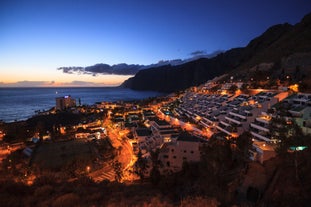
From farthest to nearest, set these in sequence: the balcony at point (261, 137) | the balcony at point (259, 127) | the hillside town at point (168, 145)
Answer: the balcony at point (259, 127), the balcony at point (261, 137), the hillside town at point (168, 145)

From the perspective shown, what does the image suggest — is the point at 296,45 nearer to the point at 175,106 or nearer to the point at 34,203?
the point at 175,106

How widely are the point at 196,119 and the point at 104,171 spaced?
57.8 feet

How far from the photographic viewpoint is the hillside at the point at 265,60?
45.3 meters

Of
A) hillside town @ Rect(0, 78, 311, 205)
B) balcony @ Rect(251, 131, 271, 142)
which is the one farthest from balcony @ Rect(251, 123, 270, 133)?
balcony @ Rect(251, 131, 271, 142)

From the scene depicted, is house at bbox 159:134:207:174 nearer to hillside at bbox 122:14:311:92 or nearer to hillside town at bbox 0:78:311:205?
hillside town at bbox 0:78:311:205

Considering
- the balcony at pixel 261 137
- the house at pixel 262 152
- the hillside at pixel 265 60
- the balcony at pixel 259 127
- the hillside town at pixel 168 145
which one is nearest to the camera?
the house at pixel 262 152

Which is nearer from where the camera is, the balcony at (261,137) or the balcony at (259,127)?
the balcony at (261,137)

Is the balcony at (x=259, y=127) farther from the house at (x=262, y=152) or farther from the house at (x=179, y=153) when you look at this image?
the house at (x=179, y=153)

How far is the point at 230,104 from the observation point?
Answer: 31.5 m

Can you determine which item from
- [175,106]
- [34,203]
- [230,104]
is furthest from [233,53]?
[34,203]

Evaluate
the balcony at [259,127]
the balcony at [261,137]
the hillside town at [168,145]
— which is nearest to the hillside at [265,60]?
the hillside town at [168,145]

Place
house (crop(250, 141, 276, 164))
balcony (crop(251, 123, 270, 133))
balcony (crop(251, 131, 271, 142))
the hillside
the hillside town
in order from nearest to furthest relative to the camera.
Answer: house (crop(250, 141, 276, 164))
the hillside town
balcony (crop(251, 131, 271, 142))
balcony (crop(251, 123, 270, 133))
the hillside

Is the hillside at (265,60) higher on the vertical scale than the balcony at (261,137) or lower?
higher

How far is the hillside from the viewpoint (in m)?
45.3
